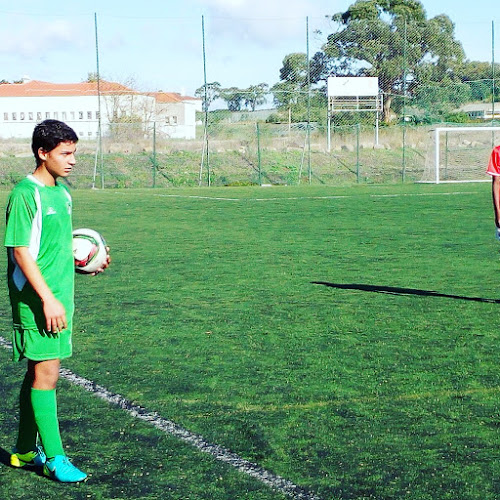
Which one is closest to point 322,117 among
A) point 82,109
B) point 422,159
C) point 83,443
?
point 422,159

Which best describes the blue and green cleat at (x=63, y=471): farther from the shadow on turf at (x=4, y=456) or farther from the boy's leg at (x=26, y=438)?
the shadow on turf at (x=4, y=456)

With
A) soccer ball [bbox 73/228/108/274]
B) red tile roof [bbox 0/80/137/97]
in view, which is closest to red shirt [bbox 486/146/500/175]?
soccer ball [bbox 73/228/108/274]

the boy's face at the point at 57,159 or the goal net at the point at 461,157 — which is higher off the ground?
the boy's face at the point at 57,159

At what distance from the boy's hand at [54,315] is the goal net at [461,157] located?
103ft

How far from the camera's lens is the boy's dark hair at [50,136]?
4129mm

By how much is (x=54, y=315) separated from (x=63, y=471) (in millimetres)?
737

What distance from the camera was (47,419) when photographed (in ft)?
14.0

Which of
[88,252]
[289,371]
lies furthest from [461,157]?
[88,252]

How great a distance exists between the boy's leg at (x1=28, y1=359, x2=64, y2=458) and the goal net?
31.3 metres

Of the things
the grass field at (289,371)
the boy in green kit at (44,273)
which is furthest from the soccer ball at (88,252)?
the grass field at (289,371)

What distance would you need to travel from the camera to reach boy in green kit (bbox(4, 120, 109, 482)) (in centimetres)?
403

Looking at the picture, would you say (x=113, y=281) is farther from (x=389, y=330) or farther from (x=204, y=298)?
(x=389, y=330)

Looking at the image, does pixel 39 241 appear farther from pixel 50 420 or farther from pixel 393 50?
pixel 393 50

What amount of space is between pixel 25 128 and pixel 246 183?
45.8ft
